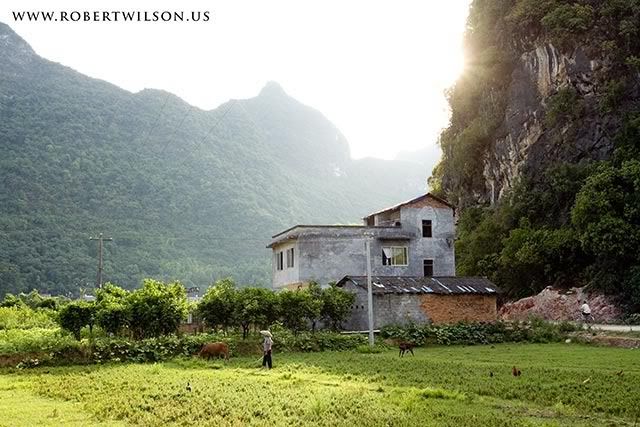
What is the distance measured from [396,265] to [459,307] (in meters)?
7.31

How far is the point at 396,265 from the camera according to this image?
149ft

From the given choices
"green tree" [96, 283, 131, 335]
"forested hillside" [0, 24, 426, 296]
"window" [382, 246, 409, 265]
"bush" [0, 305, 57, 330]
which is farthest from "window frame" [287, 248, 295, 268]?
"forested hillside" [0, 24, 426, 296]

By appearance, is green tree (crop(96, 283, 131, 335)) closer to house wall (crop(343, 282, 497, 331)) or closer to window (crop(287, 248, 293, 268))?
house wall (crop(343, 282, 497, 331))

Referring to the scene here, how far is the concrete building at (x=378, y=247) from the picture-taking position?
43438 mm

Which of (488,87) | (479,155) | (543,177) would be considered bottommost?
(543,177)

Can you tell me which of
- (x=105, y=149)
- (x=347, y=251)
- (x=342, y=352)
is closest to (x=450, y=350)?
(x=342, y=352)

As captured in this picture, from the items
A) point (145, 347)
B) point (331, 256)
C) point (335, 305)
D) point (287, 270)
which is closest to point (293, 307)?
point (335, 305)

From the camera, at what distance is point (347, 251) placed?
4403cm

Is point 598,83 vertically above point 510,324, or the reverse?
point 598,83

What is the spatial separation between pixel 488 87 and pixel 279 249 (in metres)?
31.8

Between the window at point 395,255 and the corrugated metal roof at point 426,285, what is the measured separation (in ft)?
16.8

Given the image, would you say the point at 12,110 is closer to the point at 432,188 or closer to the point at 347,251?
the point at 432,188

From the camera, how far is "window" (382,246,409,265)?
4538cm

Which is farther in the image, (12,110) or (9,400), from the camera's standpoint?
(12,110)
